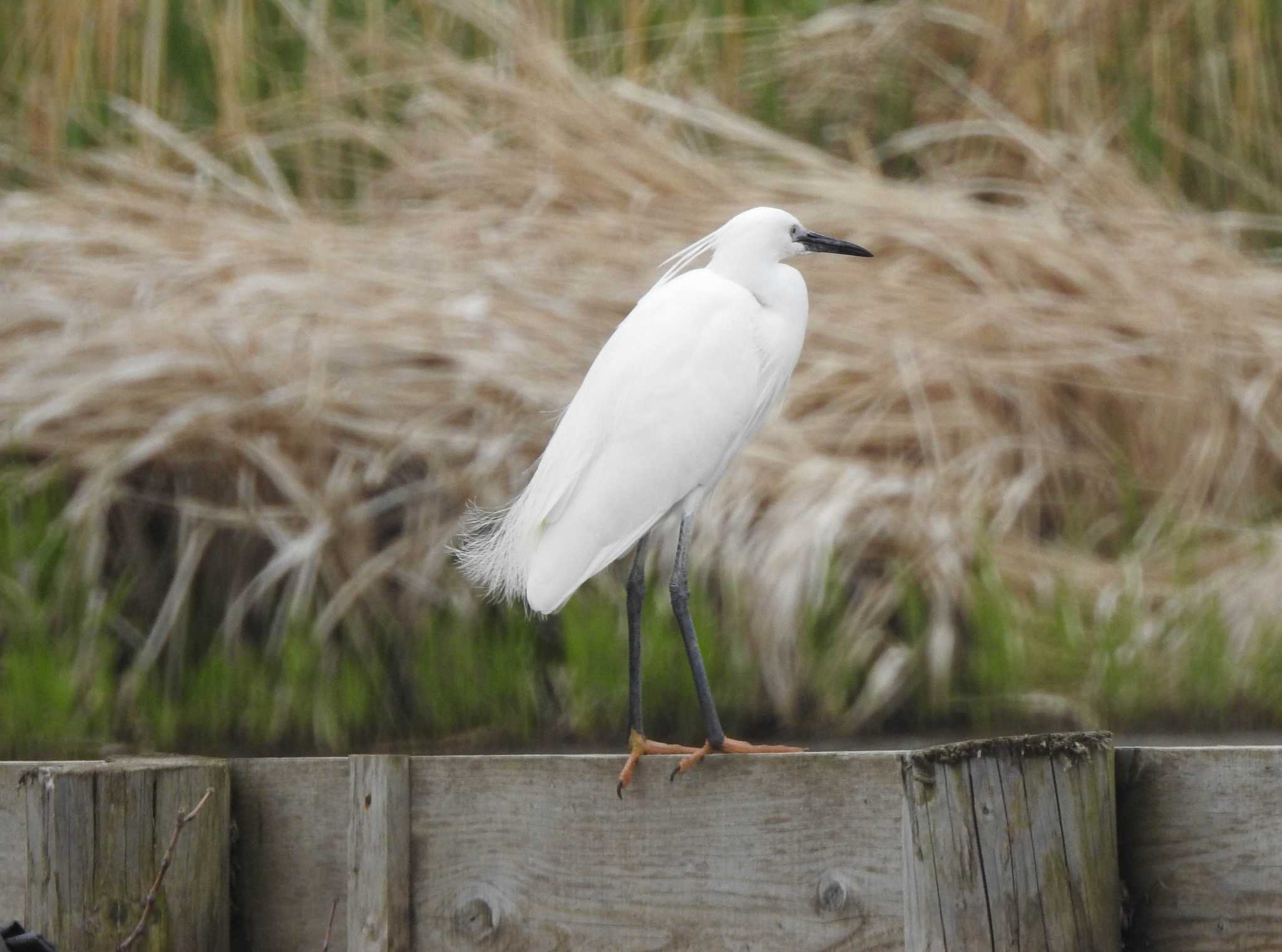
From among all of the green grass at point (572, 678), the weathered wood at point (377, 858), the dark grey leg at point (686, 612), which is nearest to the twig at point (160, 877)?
the weathered wood at point (377, 858)

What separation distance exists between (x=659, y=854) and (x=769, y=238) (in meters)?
0.79

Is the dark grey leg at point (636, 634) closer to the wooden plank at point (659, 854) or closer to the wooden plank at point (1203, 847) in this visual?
the wooden plank at point (659, 854)

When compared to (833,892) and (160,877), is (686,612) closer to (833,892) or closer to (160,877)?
(833,892)

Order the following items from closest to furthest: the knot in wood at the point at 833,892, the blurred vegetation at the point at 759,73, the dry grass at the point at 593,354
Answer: the knot in wood at the point at 833,892, the dry grass at the point at 593,354, the blurred vegetation at the point at 759,73

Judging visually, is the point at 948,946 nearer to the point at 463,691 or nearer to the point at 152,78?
the point at 463,691

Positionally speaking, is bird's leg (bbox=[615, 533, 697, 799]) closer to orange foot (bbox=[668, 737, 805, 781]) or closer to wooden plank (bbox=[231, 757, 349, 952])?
orange foot (bbox=[668, 737, 805, 781])

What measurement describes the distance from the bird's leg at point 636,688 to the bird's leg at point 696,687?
0.03 metres

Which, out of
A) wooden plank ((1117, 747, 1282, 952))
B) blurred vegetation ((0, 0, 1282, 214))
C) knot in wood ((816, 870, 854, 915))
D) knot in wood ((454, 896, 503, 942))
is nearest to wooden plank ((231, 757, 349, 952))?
knot in wood ((454, 896, 503, 942))

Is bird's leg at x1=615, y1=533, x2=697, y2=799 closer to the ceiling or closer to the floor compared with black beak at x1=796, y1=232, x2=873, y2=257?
closer to the floor

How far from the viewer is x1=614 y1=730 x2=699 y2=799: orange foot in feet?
4.88

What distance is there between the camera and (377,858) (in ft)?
4.95

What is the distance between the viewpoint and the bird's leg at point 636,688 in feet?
4.92

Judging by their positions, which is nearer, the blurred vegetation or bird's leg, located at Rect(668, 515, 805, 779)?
bird's leg, located at Rect(668, 515, 805, 779)

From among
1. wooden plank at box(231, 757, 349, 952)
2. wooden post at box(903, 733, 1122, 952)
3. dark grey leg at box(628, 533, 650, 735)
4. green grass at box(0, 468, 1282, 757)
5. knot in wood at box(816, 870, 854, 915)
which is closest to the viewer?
wooden post at box(903, 733, 1122, 952)
